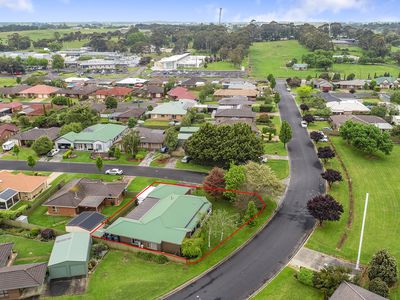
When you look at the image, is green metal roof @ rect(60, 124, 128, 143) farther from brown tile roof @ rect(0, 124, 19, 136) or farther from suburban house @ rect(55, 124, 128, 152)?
brown tile roof @ rect(0, 124, 19, 136)

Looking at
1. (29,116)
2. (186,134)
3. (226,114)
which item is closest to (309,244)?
(186,134)

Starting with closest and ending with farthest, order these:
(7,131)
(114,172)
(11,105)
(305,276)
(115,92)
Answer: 1. (305,276)
2. (114,172)
3. (7,131)
4. (11,105)
5. (115,92)

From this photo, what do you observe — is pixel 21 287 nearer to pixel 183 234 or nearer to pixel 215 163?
pixel 183 234

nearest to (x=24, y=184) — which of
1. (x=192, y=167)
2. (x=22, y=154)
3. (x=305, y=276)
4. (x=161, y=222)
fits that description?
(x=22, y=154)

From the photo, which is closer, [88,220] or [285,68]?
[88,220]

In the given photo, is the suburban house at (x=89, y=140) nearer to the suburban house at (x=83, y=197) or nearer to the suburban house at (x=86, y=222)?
the suburban house at (x=83, y=197)

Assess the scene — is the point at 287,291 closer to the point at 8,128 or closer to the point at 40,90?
the point at 8,128
